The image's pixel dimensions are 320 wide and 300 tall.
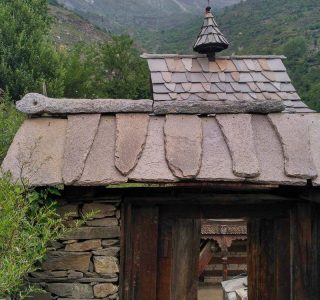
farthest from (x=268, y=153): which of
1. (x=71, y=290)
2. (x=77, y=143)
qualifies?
(x=71, y=290)

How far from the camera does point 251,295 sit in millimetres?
4516

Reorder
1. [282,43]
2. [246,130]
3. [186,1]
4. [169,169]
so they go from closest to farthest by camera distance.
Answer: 1. [169,169]
2. [246,130]
3. [282,43]
4. [186,1]

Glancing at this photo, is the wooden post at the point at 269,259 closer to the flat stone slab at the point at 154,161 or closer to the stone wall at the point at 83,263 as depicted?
the flat stone slab at the point at 154,161

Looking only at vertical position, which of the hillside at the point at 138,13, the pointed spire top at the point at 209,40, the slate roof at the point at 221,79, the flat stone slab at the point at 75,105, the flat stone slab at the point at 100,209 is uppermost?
the hillside at the point at 138,13

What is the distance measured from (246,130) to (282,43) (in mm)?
39552

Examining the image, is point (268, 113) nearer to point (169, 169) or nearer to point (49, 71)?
point (169, 169)

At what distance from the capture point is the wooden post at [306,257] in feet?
12.1

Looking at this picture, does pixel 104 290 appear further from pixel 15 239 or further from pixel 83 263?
pixel 15 239

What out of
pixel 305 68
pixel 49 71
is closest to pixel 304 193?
pixel 49 71

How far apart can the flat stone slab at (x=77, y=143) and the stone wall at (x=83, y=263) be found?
42cm

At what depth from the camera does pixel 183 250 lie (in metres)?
3.99

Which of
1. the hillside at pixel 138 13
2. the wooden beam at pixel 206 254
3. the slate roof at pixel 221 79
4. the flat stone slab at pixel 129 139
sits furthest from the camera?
the hillside at pixel 138 13

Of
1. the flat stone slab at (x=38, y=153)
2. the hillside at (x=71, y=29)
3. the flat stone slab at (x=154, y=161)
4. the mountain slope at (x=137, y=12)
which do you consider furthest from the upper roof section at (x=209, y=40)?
the mountain slope at (x=137, y=12)

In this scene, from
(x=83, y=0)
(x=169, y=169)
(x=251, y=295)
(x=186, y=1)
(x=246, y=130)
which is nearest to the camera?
(x=169, y=169)
